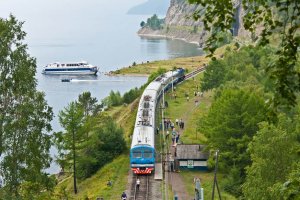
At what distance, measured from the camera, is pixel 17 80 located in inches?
1171

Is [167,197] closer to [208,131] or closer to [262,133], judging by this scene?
[208,131]

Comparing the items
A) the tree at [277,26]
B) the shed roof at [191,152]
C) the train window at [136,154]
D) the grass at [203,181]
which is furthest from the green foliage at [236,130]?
the tree at [277,26]

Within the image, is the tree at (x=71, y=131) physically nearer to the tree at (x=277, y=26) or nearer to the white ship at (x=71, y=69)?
the tree at (x=277, y=26)

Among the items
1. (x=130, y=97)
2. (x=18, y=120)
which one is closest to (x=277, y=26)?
(x=18, y=120)

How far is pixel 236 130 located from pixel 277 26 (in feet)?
125

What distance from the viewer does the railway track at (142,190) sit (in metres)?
42.6

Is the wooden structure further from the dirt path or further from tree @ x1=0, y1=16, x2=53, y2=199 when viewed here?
tree @ x1=0, y1=16, x2=53, y2=199

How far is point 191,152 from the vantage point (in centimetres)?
5106

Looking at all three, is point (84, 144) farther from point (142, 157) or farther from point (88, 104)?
point (88, 104)

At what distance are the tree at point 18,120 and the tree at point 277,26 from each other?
22462 millimetres

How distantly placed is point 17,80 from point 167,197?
1754cm

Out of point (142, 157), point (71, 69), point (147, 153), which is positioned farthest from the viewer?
point (71, 69)

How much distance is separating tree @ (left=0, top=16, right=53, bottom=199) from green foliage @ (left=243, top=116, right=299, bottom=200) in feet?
37.4

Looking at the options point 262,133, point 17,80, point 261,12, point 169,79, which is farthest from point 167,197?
point 169,79
